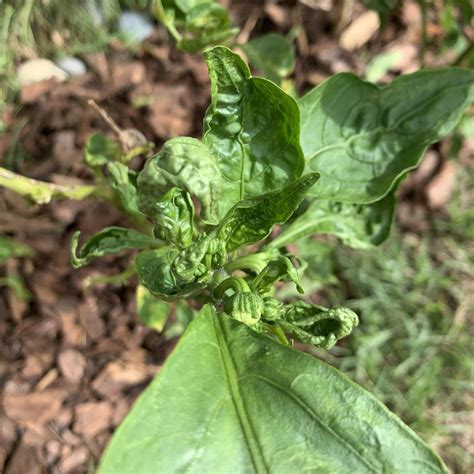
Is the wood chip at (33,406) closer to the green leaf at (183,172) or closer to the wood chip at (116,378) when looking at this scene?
the wood chip at (116,378)

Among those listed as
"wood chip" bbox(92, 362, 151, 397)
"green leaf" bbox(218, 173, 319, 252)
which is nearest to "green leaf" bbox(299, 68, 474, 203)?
"green leaf" bbox(218, 173, 319, 252)

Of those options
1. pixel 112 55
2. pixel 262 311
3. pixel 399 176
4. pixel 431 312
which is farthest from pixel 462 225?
pixel 262 311

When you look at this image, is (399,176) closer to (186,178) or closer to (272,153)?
(272,153)

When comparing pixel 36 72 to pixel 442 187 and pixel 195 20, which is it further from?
pixel 442 187

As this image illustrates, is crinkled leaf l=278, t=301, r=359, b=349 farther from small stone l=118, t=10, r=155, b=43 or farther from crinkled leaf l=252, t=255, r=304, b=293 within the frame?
small stone l=118, t=10, r=155, b=43

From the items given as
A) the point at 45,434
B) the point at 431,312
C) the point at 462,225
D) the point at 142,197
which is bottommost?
the point at 45,434

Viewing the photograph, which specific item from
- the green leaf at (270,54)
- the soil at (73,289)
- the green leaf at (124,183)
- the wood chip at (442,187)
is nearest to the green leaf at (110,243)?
the green leaf at (124,183)
